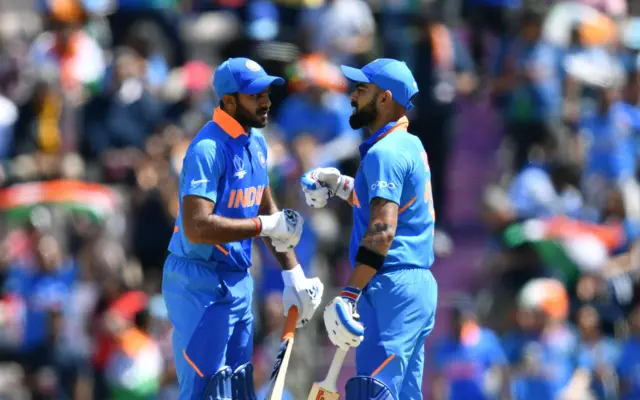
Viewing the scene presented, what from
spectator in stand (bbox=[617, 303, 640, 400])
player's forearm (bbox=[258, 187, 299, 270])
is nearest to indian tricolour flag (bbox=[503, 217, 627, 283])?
spectator in stand (bbox=[617, 303, 640, 400])

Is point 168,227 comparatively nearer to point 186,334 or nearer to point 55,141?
point 55,141

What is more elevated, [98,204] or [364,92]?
[364,92]

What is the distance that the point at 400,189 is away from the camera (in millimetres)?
8305

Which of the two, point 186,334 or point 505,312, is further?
point 505,312

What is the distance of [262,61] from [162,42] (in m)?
1.51

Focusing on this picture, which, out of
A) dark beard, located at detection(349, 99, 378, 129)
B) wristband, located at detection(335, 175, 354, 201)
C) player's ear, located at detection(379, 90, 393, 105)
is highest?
player's ear, located at detection(379, 90, 393, 105)

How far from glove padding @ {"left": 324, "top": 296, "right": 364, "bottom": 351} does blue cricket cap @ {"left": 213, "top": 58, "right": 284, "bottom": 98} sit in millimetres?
1396

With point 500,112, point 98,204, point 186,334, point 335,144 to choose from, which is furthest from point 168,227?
point 186,334

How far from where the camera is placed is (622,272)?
533 inches

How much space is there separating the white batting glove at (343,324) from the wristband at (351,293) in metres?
0.02

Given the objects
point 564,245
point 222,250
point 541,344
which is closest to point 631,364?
point 541,344

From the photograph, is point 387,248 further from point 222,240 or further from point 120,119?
point 120,119

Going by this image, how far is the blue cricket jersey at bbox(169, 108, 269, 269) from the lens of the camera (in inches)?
328

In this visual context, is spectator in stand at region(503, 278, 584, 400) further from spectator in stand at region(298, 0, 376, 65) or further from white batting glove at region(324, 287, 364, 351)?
white batting glove at region(324, 287, 364, 351)
